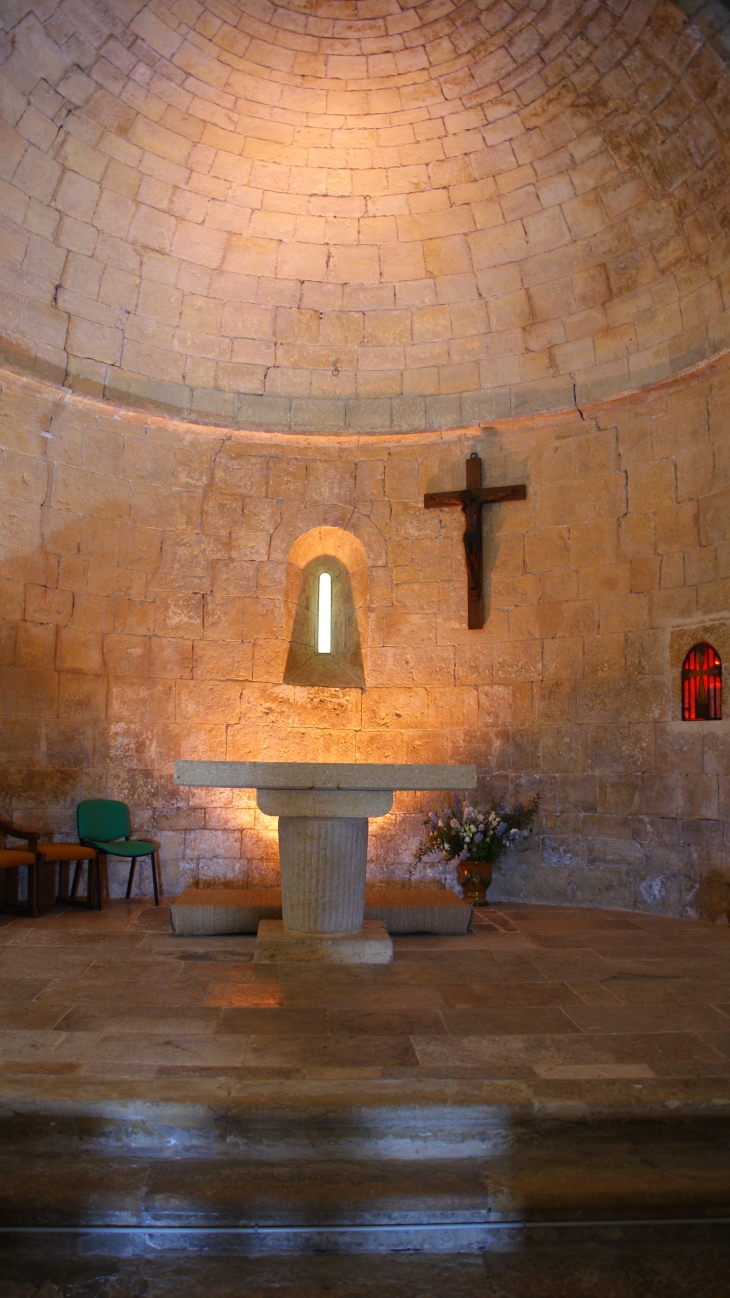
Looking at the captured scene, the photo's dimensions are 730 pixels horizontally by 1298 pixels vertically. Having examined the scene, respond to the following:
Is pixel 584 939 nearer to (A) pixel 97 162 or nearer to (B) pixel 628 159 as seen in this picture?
(B) pixel 628 159

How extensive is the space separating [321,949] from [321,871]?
0.44 meters

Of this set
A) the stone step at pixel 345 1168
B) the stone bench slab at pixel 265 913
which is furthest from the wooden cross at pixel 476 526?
the stone step at pixel 345 1168

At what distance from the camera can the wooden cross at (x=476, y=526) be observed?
823cm

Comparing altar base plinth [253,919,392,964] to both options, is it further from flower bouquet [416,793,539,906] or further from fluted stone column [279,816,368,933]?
flower bouquet [416,793,539,906]

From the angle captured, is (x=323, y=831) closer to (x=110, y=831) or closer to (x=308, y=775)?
(x=308, y=775)

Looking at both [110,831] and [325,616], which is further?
[325,616]

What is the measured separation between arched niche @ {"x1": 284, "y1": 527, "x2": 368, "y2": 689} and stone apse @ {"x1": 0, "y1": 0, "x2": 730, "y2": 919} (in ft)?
0.11

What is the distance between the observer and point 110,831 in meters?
7.30

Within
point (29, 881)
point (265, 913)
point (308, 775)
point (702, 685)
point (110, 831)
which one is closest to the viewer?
point (308, 775)

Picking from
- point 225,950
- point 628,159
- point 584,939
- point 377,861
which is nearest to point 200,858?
point 377,861

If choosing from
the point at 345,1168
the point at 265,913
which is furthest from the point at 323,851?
the point at 345,1168

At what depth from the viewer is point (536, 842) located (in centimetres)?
794

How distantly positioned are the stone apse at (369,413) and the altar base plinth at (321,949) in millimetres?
2792

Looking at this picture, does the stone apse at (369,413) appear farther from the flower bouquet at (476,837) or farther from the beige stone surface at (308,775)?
the beige stone surface at (308,775)
